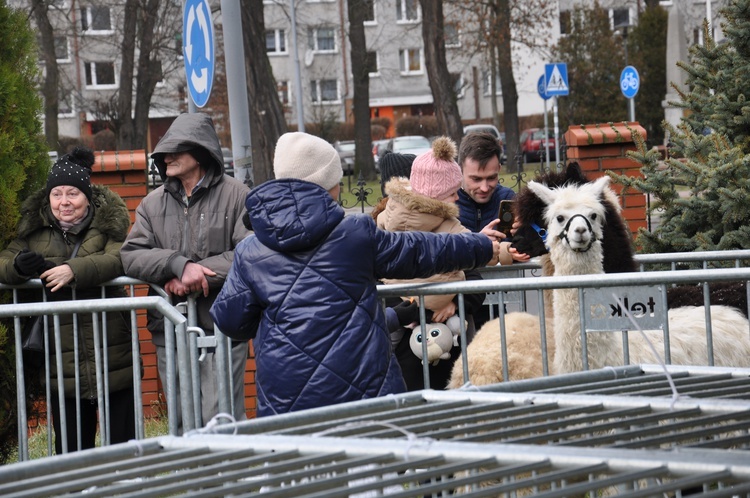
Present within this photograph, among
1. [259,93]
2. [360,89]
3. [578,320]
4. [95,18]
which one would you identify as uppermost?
[95,18]

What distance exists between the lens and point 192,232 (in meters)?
5.96

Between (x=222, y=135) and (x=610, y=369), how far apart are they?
186 feet

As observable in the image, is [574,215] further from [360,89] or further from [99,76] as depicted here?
[99,76]

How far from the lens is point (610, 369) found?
10.5 feet

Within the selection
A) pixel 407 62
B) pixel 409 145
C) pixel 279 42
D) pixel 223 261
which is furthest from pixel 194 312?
pixel 407 62

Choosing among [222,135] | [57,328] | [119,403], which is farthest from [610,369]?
[222,135]

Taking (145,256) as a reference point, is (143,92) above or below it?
above

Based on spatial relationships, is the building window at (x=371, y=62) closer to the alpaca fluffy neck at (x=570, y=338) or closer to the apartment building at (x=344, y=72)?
the apartment building at (x=344, y=72)

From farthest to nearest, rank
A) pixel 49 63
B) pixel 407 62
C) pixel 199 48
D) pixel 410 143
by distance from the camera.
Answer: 1. pixel 407 62
2. pixel 410 143
3. pixel 49 63
4. pixel 199 48

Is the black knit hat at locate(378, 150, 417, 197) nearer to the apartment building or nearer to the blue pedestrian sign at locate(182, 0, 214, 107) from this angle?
the blue pedestrian sign at locate(182, 0, 214, 107)

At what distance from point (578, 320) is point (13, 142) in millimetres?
3223

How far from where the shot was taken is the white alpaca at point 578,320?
17.3ft

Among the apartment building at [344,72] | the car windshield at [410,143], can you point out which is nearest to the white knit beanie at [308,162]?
the car windshield at [410,143]

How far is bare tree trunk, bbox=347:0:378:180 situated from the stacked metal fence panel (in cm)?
3421
